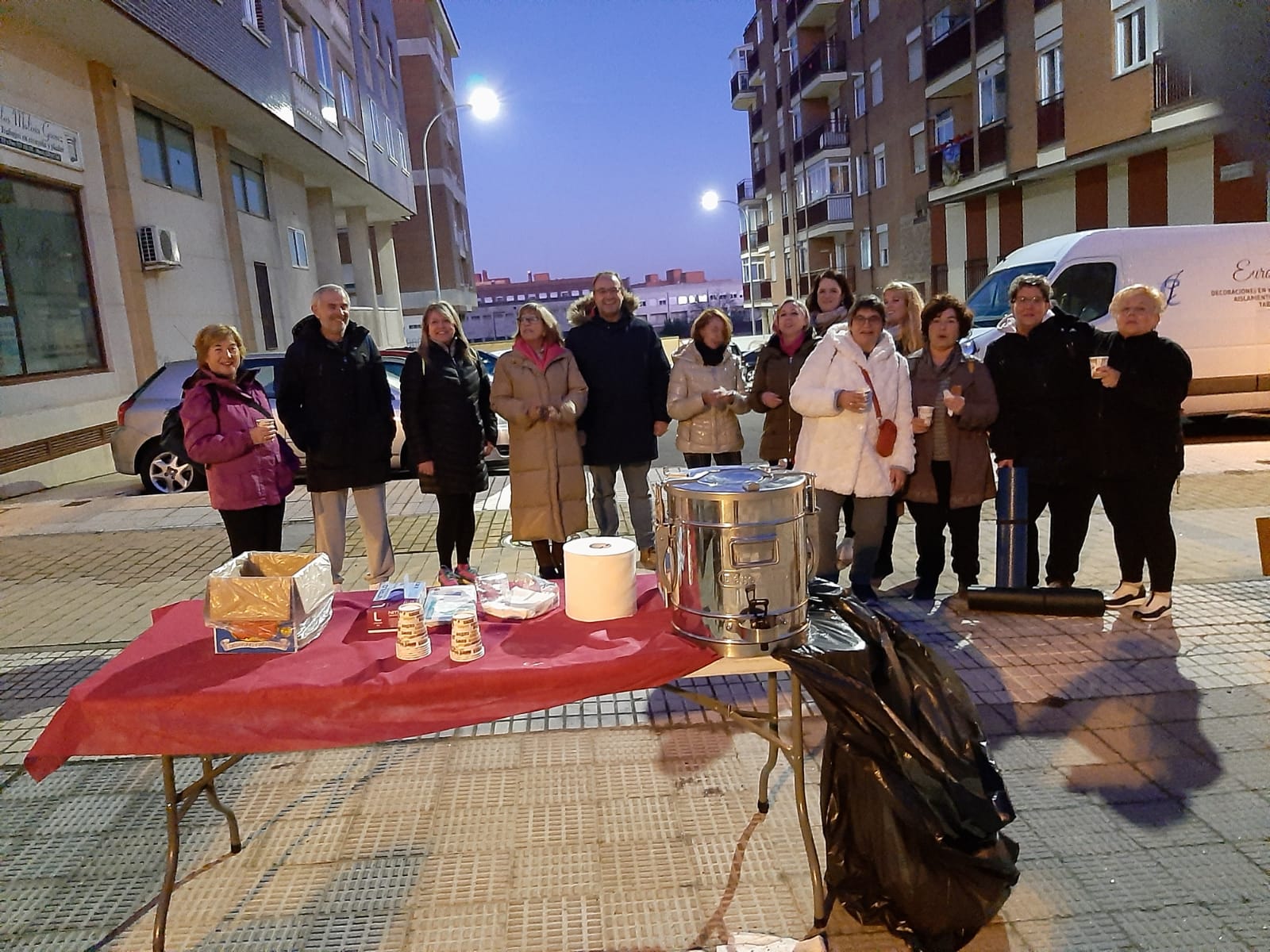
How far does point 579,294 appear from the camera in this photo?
77125mm

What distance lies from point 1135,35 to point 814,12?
873 inches

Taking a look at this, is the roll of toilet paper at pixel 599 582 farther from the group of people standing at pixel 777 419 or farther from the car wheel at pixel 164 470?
the car wheel at pixel 164 470

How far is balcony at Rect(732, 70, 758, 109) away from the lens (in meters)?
50.6

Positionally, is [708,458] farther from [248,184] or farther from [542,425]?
[248,184]

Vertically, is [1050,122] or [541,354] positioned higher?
[1050,122]

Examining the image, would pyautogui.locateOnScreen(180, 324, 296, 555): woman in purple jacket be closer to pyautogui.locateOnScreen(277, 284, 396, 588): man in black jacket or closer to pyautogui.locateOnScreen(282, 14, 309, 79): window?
pyautogui.locateOnScreen(277, 284, 396, 588): man in black jacket

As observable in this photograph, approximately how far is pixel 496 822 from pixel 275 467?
8.54 feet

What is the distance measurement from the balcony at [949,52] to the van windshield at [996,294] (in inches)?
615

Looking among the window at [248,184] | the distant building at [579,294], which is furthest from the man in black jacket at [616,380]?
the distant building at [579,294]

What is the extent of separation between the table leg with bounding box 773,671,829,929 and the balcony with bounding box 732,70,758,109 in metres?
52.8

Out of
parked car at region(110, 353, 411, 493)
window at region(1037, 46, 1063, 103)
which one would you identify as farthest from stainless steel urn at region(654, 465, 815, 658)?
window at region(1037, 46, 1063, 103)

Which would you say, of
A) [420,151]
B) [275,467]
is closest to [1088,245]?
[275,467]

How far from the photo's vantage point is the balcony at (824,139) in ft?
119

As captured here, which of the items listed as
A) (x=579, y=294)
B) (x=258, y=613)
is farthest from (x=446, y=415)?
(x=579, y=294)
